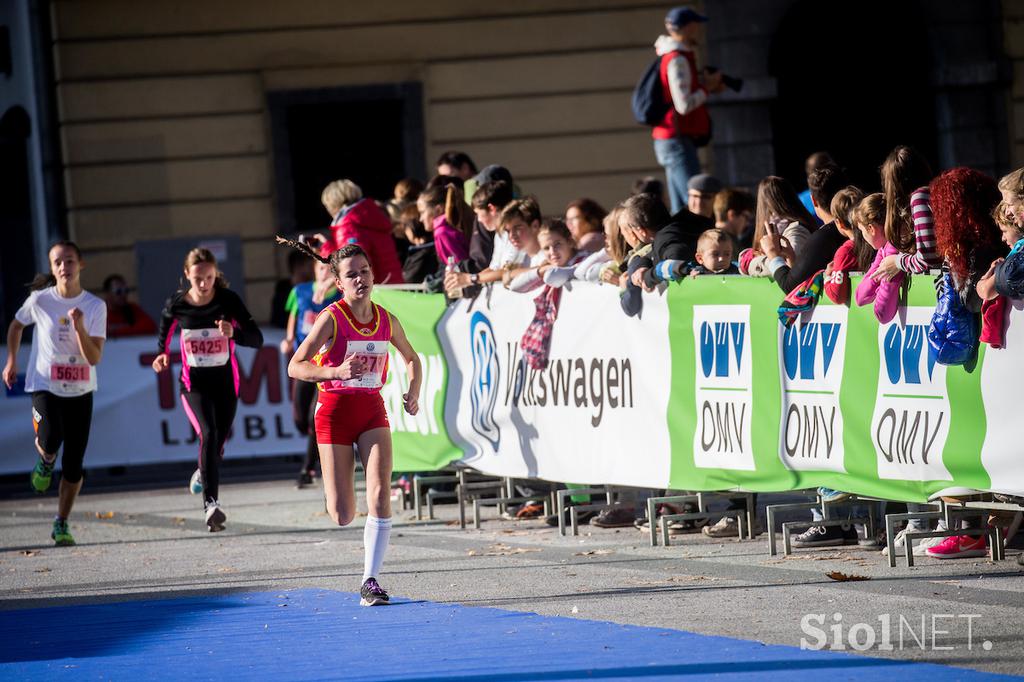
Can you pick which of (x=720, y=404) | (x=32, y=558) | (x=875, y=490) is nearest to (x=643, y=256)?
(x=720, y=404)

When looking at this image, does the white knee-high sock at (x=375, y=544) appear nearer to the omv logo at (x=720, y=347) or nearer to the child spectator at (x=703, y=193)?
the omv logo at (x=720, y=347)

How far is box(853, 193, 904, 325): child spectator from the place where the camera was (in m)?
8.98

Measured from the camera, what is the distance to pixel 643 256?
10828 millimetres

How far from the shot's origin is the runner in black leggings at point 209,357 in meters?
12.9

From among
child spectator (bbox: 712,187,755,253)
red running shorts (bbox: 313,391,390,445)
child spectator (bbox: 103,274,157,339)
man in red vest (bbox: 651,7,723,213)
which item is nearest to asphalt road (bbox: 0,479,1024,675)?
red running shorts (bbox: 313,391,390,445)

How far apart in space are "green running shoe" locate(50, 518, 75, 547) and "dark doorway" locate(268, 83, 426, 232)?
313 inches

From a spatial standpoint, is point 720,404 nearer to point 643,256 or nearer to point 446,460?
point 643,256

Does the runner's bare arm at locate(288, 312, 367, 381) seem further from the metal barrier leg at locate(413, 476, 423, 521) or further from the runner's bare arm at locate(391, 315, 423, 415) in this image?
the metal barrier leg at locate(413, 476, 423, 521)

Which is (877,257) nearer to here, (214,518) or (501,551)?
(501,551)

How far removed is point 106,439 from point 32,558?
5.77 meters

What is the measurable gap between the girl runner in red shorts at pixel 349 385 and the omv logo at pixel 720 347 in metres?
1.82

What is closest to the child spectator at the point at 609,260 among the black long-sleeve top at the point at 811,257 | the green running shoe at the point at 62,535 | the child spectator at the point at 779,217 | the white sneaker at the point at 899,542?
the child spectator at the point at 779,217

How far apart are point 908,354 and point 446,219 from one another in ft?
17.7

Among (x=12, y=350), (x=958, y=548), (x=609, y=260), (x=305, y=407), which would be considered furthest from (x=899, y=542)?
(x=305, y=407)
